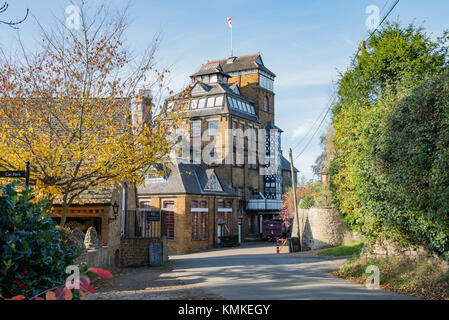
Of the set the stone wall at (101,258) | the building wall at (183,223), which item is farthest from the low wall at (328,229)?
the stone wall at (101,258)

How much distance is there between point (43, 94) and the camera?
46.6 feet

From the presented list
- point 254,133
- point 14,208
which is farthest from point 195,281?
point 254,133

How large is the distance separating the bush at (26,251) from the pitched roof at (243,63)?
55321 mm

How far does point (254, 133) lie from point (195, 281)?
40904mm

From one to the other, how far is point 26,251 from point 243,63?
2273 inches

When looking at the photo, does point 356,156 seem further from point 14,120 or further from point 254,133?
point 254,133

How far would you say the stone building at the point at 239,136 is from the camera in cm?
4881

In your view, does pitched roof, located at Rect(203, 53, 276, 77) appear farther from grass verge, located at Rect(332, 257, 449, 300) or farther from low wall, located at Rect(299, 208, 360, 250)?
grass verge, located at Rect(332, 257, 449, 300)

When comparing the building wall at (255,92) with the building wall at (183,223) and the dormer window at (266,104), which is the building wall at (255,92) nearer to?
the dormer window at (266,104)

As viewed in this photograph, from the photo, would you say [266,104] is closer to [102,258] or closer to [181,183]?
[181,183]

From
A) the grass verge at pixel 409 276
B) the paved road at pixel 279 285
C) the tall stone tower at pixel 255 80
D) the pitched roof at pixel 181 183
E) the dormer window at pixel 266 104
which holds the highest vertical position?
the tall stone tower at pixel 255 80

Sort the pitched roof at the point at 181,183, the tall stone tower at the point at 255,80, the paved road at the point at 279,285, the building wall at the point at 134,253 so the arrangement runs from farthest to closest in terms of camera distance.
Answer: the tall stone tower at the point at 255,80 < the pitched roof at the point at 181,183 < the building wall at the point at 134,253 < the paved road at the point at 279,285

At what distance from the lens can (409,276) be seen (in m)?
12.0

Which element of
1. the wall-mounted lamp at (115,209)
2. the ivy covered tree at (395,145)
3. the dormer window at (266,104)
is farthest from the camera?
the dormer window at (266,104)
